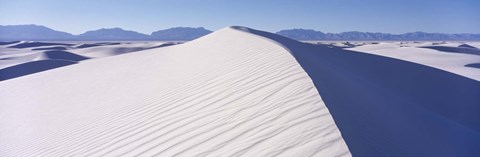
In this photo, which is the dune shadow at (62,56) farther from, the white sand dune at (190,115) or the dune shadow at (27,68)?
the white sand dune at (190,115)

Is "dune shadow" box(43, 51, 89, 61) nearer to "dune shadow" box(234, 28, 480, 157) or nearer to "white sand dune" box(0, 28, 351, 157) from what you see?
"white sand dune" box(0, 28, 351, 157)

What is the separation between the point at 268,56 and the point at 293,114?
11.4ft

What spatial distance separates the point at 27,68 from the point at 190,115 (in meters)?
20.7

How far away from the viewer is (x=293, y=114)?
3.78m

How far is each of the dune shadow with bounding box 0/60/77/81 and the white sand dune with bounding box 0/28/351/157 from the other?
1320 cm

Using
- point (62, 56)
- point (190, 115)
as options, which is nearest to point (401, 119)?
point (190, 115)

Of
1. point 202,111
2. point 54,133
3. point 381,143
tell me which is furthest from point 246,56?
point 381,143

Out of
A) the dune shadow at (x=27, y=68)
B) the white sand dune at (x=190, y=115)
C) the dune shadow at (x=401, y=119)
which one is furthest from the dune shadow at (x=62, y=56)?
the dune shadow at (x=401, y=119)

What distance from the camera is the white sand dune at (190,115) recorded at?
343 cm

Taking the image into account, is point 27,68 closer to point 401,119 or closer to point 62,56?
point 62,56

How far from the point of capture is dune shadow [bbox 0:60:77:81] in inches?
818

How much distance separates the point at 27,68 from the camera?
873 inches

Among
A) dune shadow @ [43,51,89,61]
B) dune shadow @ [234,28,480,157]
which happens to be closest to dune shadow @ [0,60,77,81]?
dune shadow @ [43,51,89,61]

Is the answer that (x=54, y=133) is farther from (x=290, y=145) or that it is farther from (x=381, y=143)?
(x=381, y=143)
